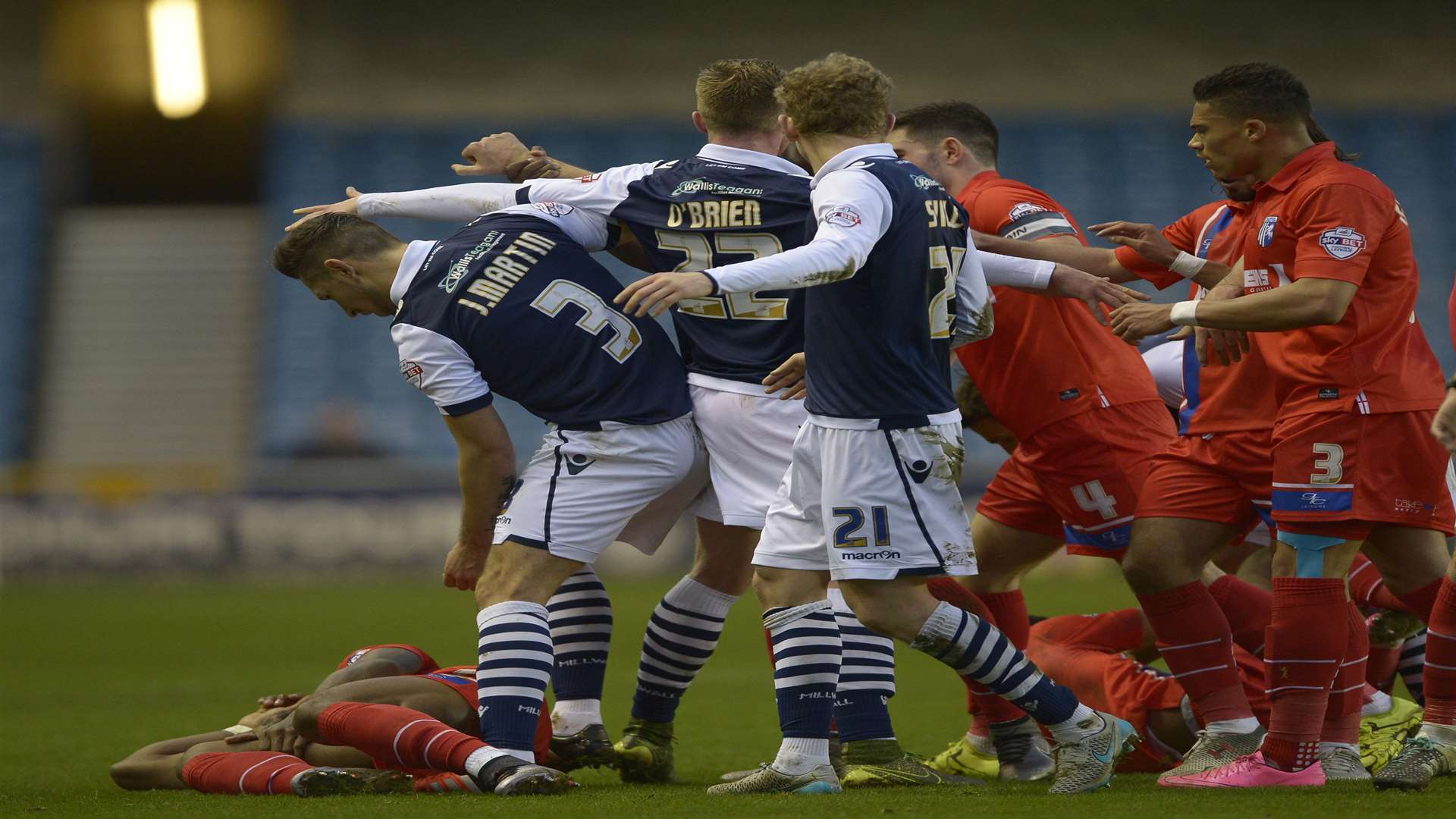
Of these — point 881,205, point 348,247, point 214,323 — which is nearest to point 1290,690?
point 881,205

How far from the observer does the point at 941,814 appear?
13.4 feet


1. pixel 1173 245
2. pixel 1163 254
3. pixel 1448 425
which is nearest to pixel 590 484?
pixel 1163 254

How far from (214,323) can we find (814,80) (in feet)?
64.5

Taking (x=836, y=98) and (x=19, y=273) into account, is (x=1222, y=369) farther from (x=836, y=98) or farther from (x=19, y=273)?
(x=19, y=273)

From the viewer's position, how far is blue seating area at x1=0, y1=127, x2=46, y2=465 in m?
21.1

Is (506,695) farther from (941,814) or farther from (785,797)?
(941,814)

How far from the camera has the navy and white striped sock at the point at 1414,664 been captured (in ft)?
18.7

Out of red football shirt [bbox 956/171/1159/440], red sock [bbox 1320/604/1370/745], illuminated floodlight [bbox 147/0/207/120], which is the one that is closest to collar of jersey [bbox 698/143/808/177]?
red football shirt [bbox 956/171/1159/440]

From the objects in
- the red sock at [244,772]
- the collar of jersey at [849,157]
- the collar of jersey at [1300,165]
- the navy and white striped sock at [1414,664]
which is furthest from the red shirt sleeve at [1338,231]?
the red sock at [244,772]

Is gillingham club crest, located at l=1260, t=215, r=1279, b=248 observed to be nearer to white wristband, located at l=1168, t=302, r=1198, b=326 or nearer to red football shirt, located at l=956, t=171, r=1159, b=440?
white wristband, located at l=1168, t=302, r=1198, b=326

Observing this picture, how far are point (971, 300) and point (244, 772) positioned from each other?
2466 millimetres

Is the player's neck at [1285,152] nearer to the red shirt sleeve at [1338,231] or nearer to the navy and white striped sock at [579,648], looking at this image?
the red shirt sleeve at [1338,231]

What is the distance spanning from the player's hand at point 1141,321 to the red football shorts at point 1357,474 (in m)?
0.45

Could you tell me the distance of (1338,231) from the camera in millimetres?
4434
